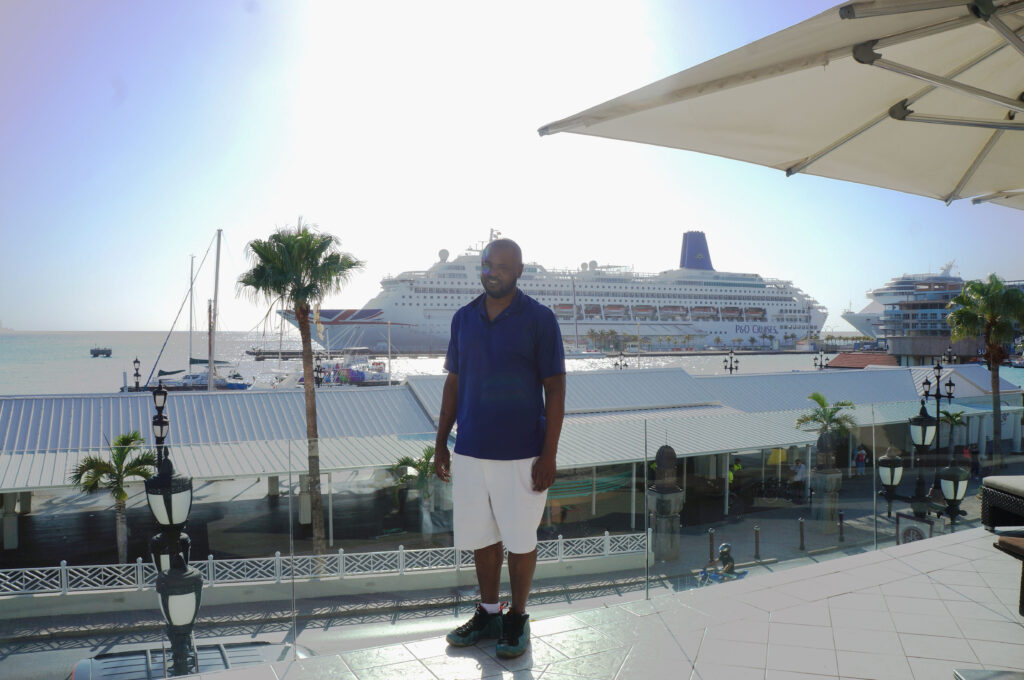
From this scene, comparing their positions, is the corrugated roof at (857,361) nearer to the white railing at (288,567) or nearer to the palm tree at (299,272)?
the palm tree at (299,272)

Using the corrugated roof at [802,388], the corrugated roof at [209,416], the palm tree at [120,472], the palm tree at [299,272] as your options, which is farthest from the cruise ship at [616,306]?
the palm tree at [120,472]

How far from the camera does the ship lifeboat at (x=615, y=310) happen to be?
5569 centimetres

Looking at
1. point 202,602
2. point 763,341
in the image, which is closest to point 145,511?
point 202,602

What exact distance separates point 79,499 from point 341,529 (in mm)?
1518

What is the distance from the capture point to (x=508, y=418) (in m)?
1.92

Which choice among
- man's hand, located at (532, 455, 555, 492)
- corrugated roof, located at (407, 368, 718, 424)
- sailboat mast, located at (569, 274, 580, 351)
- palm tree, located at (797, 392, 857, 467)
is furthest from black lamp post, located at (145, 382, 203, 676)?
sailboat mast, located at (569, 274, 580, 351)

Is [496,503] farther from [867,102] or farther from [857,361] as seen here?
[857,361]

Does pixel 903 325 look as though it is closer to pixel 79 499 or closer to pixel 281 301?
pixel 281 301

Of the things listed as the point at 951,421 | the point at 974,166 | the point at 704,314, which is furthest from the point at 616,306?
the point at 974,166

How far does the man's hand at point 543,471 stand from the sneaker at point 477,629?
1.57ft

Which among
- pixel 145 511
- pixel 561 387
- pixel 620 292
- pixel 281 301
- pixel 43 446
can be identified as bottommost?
pixel 43 446

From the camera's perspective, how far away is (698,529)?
9.05 ft

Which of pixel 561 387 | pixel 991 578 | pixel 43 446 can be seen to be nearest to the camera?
pixel 561 387

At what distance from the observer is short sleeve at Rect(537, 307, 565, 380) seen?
1.92 m
